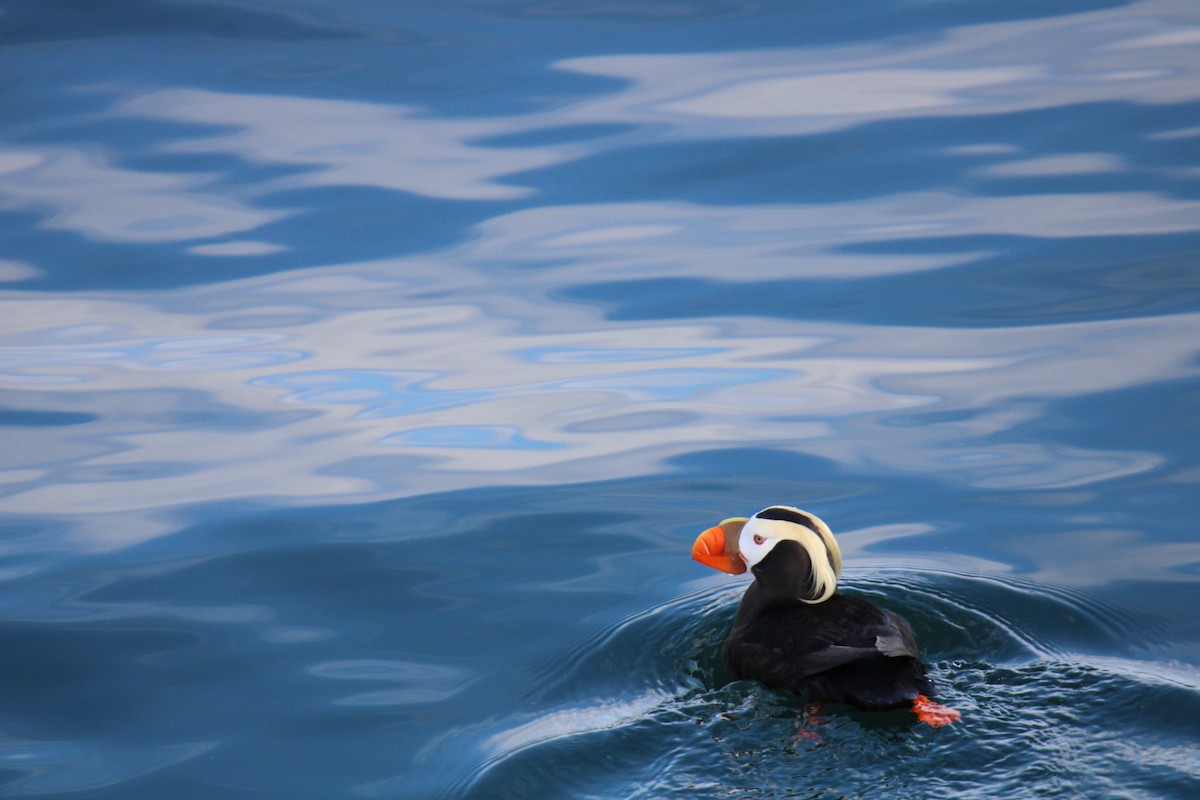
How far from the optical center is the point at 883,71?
11.4 meters

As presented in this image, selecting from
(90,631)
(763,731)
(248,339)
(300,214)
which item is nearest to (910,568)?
(763,731)

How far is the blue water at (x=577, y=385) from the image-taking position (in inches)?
174

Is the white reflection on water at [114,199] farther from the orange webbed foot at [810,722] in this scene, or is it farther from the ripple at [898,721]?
the orange webbed foot at [810,722]

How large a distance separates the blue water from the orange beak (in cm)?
22

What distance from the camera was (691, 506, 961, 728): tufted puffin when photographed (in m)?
4.29

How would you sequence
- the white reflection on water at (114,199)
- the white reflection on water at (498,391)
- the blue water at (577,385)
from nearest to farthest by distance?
the blue water at (577,385), the white reflection on water at (498,391), the white reflection on water at (114,199)

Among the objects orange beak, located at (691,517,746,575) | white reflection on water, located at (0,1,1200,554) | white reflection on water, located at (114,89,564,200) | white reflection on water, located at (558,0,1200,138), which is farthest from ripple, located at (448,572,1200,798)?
white reflection on water, located at (558,0,1200,138)

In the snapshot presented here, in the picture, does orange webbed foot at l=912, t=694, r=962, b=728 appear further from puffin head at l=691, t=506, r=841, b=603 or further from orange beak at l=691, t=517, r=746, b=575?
orange beak at l=691, t=517, r=746, b=575

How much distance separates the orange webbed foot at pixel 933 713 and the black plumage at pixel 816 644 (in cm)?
3

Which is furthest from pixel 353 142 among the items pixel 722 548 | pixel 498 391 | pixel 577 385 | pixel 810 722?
pixel 810 722

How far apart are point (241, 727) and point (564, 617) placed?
119 cm

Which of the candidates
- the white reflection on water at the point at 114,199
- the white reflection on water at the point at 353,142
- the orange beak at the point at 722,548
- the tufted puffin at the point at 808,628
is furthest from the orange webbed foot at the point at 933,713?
the white reflection on water at the point at 114,199

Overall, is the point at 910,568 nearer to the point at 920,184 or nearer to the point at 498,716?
the point at 498,716

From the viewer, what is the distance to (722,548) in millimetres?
5070
